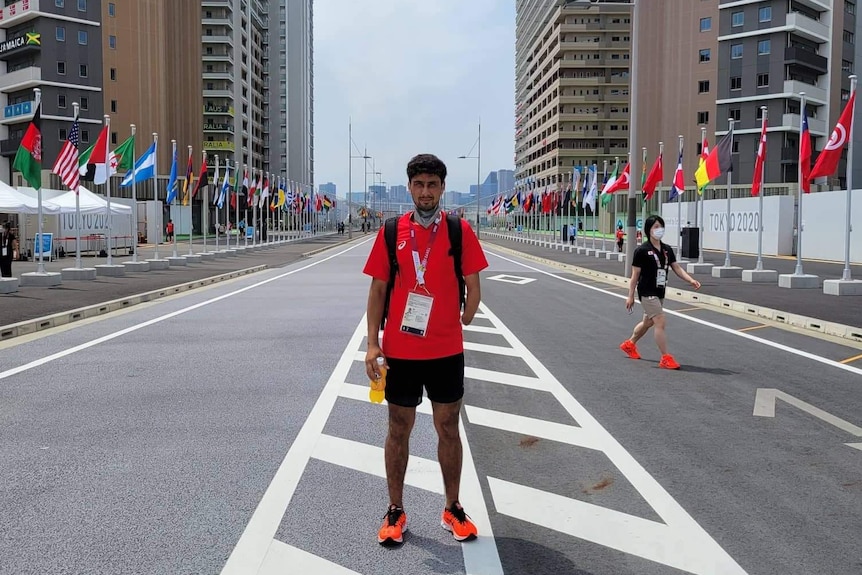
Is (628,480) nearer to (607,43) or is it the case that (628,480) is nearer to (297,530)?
(297,530)

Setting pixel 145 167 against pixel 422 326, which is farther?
pixel 145 167

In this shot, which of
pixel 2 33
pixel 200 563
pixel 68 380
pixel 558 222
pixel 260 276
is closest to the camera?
pixel 200 563

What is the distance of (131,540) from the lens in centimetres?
445

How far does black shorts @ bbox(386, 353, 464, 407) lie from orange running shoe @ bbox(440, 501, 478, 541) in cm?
61

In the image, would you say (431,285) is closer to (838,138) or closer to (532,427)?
(532,427)

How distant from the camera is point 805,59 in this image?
70.2 meters

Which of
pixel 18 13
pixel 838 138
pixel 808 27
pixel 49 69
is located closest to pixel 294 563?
pixel 838 138

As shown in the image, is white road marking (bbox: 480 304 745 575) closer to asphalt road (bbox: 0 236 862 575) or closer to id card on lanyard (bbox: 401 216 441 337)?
asphalt road (bbox: 0 236 862 575)

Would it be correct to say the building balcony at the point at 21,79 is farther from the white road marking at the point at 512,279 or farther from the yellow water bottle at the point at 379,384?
the yellow water bottle at the point at 379,384

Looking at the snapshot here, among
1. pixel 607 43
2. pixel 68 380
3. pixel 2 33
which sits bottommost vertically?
pixel 68 380

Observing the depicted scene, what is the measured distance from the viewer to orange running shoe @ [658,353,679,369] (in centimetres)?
1008

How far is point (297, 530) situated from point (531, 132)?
14285cm

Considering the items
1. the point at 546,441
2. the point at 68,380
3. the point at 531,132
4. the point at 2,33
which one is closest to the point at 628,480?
the point at 546,441

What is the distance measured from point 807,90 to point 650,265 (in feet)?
224
